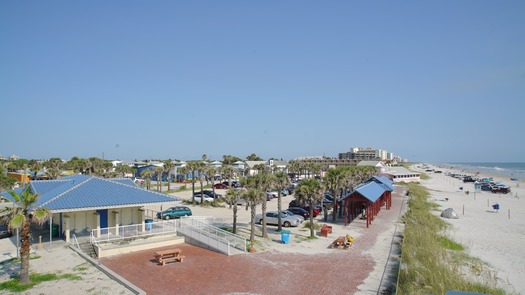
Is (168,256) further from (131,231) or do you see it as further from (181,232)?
(181,232)

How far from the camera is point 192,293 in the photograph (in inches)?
571

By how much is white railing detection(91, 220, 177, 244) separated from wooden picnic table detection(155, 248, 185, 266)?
358 cm

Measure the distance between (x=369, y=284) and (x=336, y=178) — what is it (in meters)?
17.1

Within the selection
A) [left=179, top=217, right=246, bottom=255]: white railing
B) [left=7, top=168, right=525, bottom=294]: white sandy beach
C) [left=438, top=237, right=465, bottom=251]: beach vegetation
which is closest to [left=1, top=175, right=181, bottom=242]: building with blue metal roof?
[left=7, top=168, right=525, bottom=294]: white sandy beach

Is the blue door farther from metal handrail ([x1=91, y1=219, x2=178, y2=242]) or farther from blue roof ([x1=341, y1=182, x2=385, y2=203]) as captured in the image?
blue roof ([x1=341, y1=182, x2=385, y2=203])

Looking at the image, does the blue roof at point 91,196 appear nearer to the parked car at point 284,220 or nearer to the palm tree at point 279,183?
the palm tree at point 279,183

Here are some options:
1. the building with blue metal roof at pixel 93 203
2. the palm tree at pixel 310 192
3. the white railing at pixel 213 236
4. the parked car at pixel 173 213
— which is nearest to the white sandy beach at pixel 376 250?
the white railing at pixel 213 236

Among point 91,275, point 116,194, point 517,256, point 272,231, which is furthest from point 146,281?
point 517,256

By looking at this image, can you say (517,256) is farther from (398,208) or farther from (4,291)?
(4,291)

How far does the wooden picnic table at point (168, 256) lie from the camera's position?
18438mm

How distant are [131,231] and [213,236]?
5.28 m

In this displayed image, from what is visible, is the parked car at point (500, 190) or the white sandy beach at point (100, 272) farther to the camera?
the parked car at point (500, 190)

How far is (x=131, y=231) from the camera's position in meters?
22.5

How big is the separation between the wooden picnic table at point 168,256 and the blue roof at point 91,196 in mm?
5411
